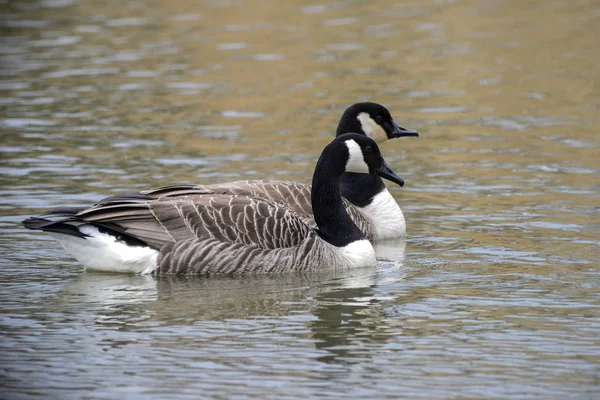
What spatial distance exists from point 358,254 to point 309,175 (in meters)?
4.33

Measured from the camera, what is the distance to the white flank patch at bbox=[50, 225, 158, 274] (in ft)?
35.4

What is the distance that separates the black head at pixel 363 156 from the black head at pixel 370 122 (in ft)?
6.38

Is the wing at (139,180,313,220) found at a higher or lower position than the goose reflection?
higher

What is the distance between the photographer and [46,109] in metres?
20.0

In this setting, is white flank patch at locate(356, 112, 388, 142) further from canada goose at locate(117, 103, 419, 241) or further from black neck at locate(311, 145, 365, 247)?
black neck at locate(311, 145, 365, 247)

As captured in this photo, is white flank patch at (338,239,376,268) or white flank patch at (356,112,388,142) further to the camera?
white flank patch at (356,112,388,142)

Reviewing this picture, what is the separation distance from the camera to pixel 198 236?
35.9 feet

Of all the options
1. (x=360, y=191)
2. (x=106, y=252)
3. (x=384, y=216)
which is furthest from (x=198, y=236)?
(x=360, y=191)

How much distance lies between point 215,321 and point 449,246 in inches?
141

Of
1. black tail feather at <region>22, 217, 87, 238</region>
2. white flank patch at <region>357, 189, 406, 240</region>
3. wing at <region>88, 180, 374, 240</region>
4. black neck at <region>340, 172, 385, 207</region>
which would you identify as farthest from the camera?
black neck at <region>340, 172, 385, 207</region>

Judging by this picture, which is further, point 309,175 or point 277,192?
point 309,175

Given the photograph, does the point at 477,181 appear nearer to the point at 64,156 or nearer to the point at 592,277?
the point at 592,277

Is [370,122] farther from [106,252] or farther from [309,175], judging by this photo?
[106,252]

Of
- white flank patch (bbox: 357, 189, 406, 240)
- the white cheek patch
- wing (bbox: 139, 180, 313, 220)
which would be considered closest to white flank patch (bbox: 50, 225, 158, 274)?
wing (bbox: 139, 180, 313, 220)
